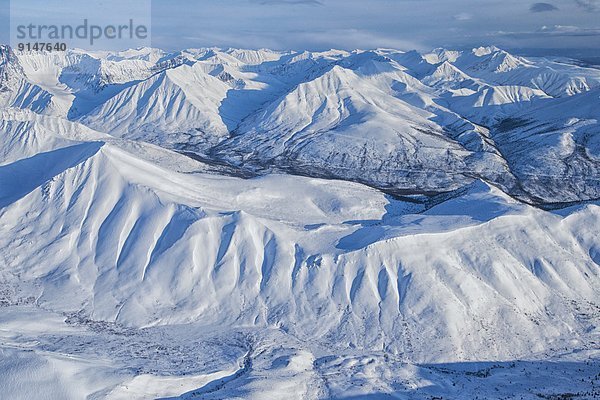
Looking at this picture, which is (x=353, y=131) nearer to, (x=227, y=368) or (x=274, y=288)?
(x=274, y=288)

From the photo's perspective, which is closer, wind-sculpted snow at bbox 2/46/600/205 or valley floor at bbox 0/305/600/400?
valley floor at bbox 0/305/600/400


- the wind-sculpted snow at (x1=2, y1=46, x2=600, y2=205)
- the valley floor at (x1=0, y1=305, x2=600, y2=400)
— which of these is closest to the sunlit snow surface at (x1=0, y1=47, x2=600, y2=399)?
the valley floor at (x1=0, y1=305, x2=600, y2=400)

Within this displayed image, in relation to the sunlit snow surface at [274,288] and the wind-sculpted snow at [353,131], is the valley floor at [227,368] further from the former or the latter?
the wind-sculpted snow at [353,131]

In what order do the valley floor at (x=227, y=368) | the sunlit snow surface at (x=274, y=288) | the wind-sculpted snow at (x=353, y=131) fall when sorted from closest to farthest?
the valley floor at (x=227, y=368), the sunlit snow surface at (x=274, y=288), the wind-sculpted snow at (x=353, y=131)

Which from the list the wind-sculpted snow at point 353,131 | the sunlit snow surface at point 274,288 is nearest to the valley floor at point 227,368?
the sunlit snow surface at point 274,288

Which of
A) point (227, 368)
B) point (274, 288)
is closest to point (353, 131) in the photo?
point (274, 288)

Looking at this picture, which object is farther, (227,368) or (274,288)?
(274,288)

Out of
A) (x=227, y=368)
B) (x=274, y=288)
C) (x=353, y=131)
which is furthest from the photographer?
(x=353, y=131)

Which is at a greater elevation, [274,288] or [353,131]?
[274,288]

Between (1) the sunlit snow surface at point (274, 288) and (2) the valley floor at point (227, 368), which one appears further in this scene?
(1) the sunlit snow surface at point (274, 288)

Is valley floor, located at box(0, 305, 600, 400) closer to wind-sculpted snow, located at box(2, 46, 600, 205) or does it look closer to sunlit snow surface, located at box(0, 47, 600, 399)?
sunlit snow surface, located at box(0, 47, 600, 399)

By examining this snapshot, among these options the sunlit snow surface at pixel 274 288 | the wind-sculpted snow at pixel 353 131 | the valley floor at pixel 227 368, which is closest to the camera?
the valley floor at pixel 227 368
